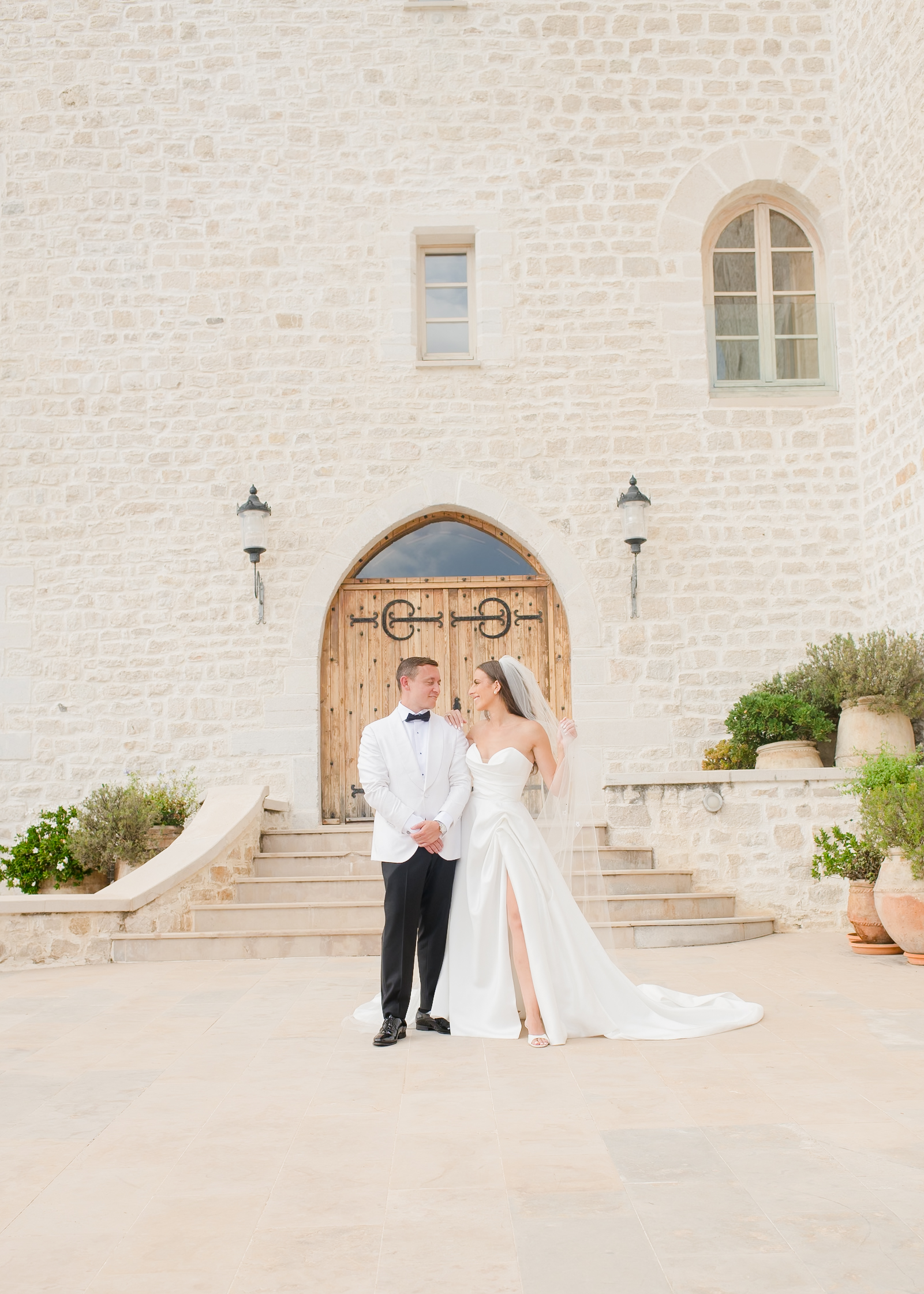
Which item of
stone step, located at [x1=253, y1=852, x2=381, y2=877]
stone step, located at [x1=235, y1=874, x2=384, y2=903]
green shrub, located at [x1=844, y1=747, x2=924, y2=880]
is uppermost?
green shrub, located at [x1=844, y1=747, x2=924, y2=880]

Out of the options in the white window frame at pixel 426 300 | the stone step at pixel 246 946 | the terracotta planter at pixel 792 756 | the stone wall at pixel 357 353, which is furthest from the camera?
the white window frame at pixel 426 300

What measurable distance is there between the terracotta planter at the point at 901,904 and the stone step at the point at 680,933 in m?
1.00

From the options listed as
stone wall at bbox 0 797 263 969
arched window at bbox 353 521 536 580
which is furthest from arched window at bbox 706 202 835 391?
stone wall at bbox 0 797 263 969

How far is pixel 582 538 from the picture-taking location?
913cm

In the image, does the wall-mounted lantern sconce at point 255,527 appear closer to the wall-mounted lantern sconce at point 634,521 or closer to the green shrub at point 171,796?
the green shrub at point 171,796

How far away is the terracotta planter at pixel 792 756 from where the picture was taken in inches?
309

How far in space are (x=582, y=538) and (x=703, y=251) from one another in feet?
9.28

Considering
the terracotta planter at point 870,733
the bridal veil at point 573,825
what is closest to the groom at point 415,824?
the bridal veil at point 573,825

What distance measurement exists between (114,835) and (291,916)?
6.30 ft

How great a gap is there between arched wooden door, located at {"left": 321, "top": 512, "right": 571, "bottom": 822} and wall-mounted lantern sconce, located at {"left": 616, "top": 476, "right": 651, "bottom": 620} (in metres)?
0.71

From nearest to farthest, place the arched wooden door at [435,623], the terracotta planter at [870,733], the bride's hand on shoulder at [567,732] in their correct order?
the bride's hand on shoulder at [567,732], the terracotta planter at [870,733], the arched wooden door at [435,623]

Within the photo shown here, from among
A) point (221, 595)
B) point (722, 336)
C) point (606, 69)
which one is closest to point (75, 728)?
point (221, 595)

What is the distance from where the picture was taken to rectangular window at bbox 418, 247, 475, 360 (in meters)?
9.59

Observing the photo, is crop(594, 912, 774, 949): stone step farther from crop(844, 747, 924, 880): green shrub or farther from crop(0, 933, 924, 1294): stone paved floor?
crop(0, 933, 924, 1294): stone paved floor
